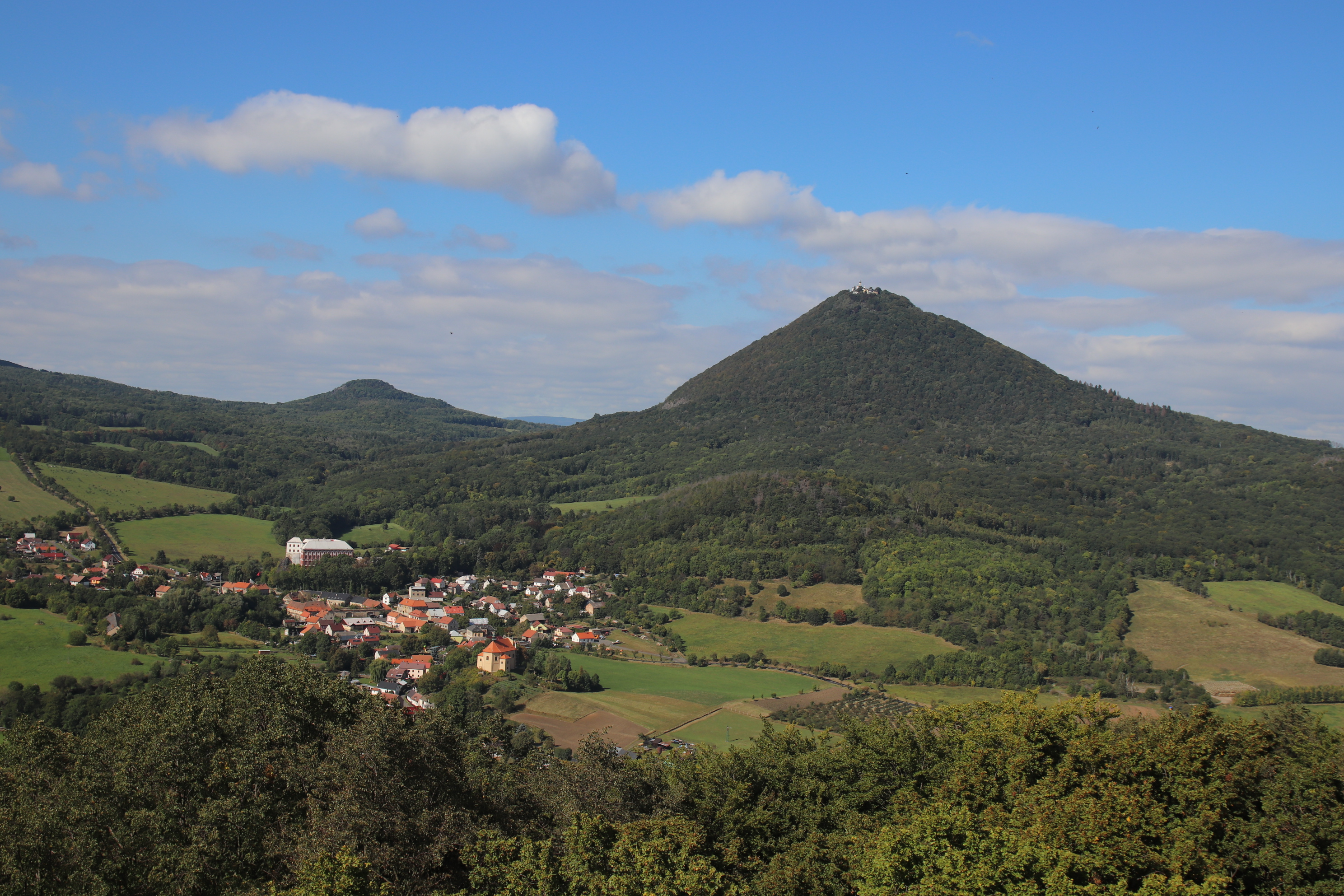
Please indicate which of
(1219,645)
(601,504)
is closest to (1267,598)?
(1219,645)

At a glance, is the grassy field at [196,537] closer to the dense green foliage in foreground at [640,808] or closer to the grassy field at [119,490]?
the grassy field at [119,490]

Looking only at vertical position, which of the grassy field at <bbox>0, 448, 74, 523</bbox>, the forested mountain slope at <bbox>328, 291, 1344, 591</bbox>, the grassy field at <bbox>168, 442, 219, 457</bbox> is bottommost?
the grassy field at <bbox>0, 448, 74, 523</bbox>

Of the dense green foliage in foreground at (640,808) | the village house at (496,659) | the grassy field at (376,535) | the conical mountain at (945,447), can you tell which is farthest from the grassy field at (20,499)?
the dense green foliage in foreground at (640,808)

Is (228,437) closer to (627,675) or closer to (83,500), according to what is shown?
(83,500)

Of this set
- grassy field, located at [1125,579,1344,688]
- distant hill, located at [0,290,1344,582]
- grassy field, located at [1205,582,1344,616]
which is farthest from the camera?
distant hill, located at [0,290,1344,582]

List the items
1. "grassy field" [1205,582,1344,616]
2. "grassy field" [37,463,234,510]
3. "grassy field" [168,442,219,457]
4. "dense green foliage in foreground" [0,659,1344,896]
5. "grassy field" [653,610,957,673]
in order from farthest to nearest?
1. "grassy field" [168,442,219,457]
2. "grassy field" [37,463,234,510]
3. "grassy field" [1205,582,1344,616]
4. "grassy field" [653,610,957,673]
5. "dense green foliage in foreground" [0,659,1344,896]

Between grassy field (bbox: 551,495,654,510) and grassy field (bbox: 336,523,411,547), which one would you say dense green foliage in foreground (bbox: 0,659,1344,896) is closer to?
grassy field (bbox: 336,523,411,547)

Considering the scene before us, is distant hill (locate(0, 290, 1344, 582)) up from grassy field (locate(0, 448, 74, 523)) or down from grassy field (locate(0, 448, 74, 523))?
up

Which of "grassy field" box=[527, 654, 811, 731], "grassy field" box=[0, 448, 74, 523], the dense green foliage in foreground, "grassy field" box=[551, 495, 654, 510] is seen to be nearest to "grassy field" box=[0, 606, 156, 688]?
"grassy field" box=[527, 654, 811, 731]
